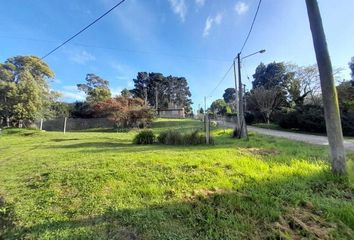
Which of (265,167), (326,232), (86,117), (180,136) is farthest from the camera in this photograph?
(86,117)

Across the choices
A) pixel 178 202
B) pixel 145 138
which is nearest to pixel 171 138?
pixel 145 138

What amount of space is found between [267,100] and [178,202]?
1330 inches

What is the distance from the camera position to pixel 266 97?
3409 centimetres

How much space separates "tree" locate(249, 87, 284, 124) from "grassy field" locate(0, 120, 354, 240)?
30.4 metres

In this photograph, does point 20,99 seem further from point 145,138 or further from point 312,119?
point 312,119

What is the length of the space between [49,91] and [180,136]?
2806 centimetres

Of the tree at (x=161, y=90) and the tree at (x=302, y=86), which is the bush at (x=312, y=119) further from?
the tree at (x=161, y=90)

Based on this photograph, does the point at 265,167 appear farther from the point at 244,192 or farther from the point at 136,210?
the point at 136,210

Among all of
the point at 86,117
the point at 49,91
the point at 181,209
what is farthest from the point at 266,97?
the point at 181,209

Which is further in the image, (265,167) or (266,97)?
(266,97)

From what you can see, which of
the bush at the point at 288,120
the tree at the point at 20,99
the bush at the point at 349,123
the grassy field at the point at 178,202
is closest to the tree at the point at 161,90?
the tree at the point at 20,99

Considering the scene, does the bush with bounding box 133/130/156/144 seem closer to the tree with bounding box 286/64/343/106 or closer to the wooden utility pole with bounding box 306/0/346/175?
Answer: the wooden utility pole with bounding box 306/0/346/175

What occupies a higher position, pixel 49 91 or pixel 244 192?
pixel 49 91

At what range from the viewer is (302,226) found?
2.76 metres
